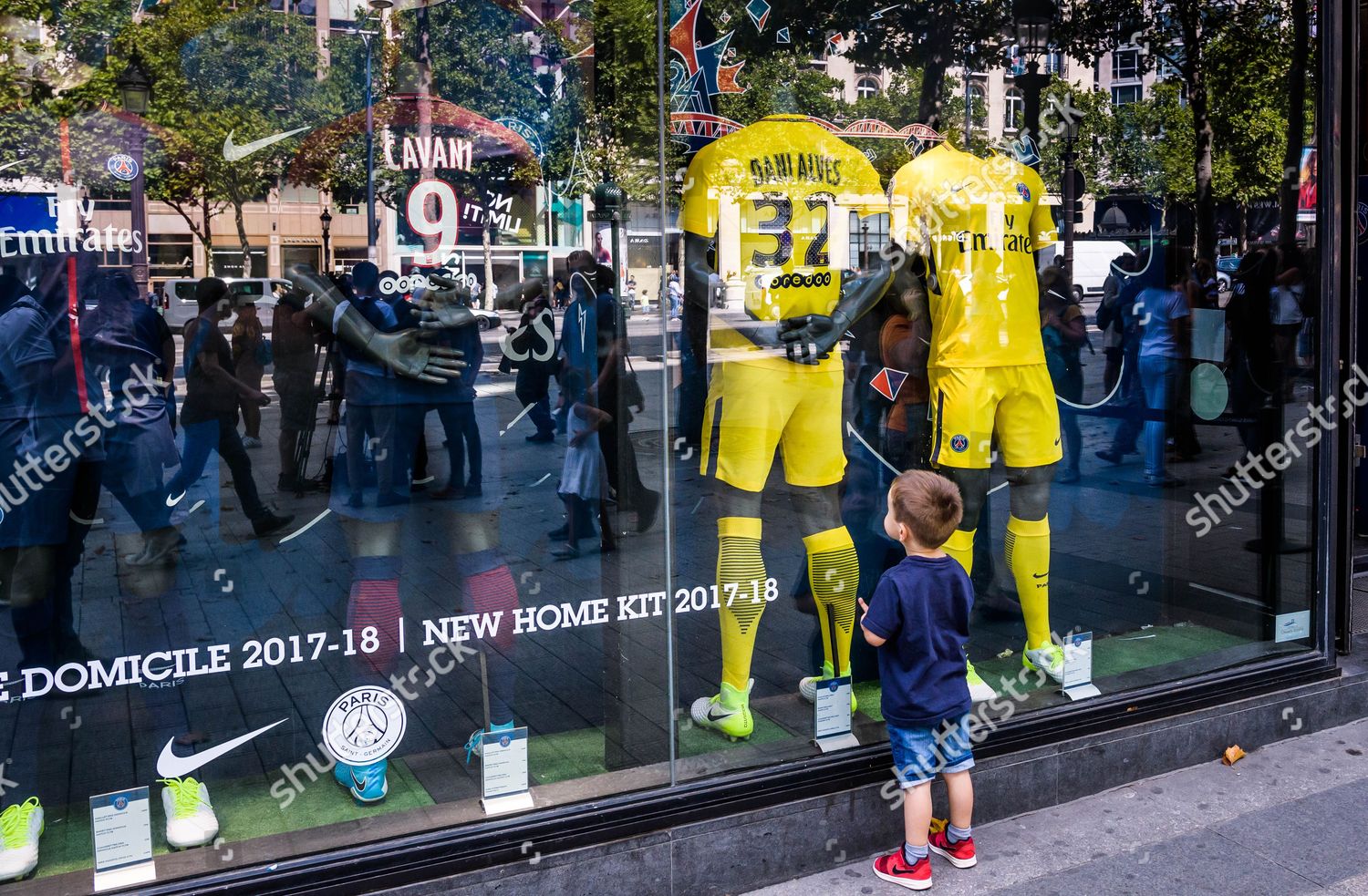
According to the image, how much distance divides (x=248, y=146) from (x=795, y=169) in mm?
1667

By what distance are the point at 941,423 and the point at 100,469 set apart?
269 centimetres

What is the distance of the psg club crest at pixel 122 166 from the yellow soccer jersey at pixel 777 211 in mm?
1534

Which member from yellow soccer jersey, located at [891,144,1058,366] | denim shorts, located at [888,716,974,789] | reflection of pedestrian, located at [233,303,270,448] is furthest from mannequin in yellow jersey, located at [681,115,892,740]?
reflection of pedestrian, located at [233,303,270,448]

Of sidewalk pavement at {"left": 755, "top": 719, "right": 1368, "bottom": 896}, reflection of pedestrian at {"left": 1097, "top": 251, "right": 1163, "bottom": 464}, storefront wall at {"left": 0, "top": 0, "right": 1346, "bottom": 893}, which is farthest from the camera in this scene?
reflection of pedestrian at {"left": 1097, "top": 251, "right": 1163, "bottom": 464}

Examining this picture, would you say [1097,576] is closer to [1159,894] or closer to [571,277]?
[1159,894]

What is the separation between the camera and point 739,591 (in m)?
4.01

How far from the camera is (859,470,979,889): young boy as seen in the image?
3.49 meters

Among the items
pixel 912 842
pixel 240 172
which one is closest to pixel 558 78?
pixel 240 172

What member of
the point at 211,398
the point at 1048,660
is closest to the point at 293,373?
the point at 211,398

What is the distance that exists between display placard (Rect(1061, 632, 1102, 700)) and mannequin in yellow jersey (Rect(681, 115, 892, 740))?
1.01 metres

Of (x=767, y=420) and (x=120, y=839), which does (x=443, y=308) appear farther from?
(x=120, y=839)

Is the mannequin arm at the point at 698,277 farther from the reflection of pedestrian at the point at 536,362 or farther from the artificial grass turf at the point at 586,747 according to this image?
the artificial grass turf at the point at 586,747

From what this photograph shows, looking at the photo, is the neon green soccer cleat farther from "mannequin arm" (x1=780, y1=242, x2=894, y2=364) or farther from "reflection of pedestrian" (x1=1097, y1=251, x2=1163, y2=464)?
"reflection of pedestrian" (x1=1097, y1=251, x2=1163, y2=464)

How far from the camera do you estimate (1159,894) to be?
3600mm
